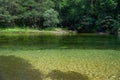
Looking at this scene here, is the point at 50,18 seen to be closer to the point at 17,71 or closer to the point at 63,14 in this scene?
the point at 63,14

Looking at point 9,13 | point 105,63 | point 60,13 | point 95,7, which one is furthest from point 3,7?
point 105,63

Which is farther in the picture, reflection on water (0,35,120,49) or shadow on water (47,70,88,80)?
reflection on water (0,35,120,49)

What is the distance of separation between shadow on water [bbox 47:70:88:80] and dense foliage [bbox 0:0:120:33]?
174ft

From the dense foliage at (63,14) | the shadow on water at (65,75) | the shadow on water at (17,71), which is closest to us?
the shadow on water at (65,75)

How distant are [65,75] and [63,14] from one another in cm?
6825

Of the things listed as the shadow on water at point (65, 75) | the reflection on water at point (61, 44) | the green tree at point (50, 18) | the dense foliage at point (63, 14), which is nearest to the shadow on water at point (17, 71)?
the shadow on water at point (65, 75)

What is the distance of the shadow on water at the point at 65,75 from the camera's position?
14.1 m

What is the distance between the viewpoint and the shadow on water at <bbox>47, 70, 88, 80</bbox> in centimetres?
1412

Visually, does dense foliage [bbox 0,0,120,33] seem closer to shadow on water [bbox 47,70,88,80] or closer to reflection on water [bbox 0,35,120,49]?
reflection on water [bbox 0,35,120,49]

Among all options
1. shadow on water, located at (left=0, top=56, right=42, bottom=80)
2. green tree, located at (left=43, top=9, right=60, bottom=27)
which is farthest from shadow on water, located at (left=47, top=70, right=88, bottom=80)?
green tree, located at (left=43, top=9, right=60, bottom=27)

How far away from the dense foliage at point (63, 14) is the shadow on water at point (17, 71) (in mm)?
51048

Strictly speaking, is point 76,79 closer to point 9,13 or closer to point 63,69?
point 63,69

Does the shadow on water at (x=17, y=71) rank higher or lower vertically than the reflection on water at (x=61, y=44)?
higher

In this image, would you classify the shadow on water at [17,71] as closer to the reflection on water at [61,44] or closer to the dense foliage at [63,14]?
the reflection on water at [61,44]
